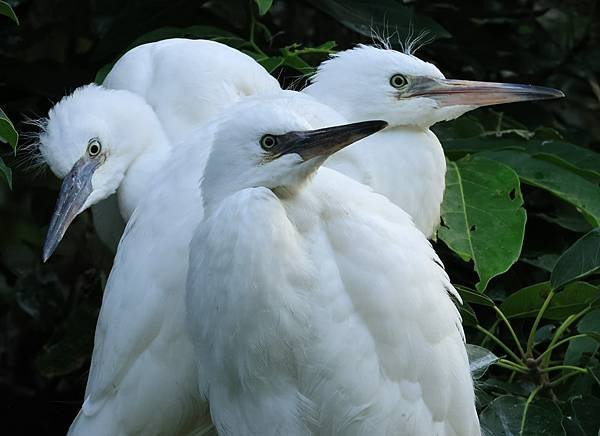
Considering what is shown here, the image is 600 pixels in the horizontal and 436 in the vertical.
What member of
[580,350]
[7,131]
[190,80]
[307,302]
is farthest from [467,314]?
[7,131]

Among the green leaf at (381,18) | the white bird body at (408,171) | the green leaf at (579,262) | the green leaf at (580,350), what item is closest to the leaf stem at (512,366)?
the green leaf at (580,350)

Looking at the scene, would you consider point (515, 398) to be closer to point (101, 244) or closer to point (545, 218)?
point (545, 218)

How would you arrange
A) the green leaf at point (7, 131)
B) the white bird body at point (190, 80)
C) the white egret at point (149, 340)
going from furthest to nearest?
the white bird body at point (190, 80)
the white egret at point (149, 340)
the green leaf at point (7, 131)

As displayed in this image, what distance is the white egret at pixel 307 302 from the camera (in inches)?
99.7

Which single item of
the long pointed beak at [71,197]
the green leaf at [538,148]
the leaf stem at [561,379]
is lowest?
the leaf stem at [561,379]

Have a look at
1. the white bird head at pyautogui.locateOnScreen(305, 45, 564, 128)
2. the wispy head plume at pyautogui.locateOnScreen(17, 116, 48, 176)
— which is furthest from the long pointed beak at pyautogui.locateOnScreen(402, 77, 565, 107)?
the wispy head plume at pyautogui.locateOnScreen(17, 116, 48, 176)

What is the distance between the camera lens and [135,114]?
10.9ft

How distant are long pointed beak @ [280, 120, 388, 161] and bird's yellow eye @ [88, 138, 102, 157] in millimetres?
904

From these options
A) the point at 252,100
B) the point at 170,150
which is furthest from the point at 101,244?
the point at 252,100

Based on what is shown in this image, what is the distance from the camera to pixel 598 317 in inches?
116

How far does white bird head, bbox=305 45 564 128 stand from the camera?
3.24m

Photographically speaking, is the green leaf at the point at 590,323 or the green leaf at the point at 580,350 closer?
the green leaf at the point at 590,323

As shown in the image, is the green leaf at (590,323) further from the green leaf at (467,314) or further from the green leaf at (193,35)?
the green leaf at (193,35)

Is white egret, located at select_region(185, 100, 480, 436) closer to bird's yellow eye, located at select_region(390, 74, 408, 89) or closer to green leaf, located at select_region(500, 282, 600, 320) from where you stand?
green leaf, located at select_region(500, 282, 600, 320)
